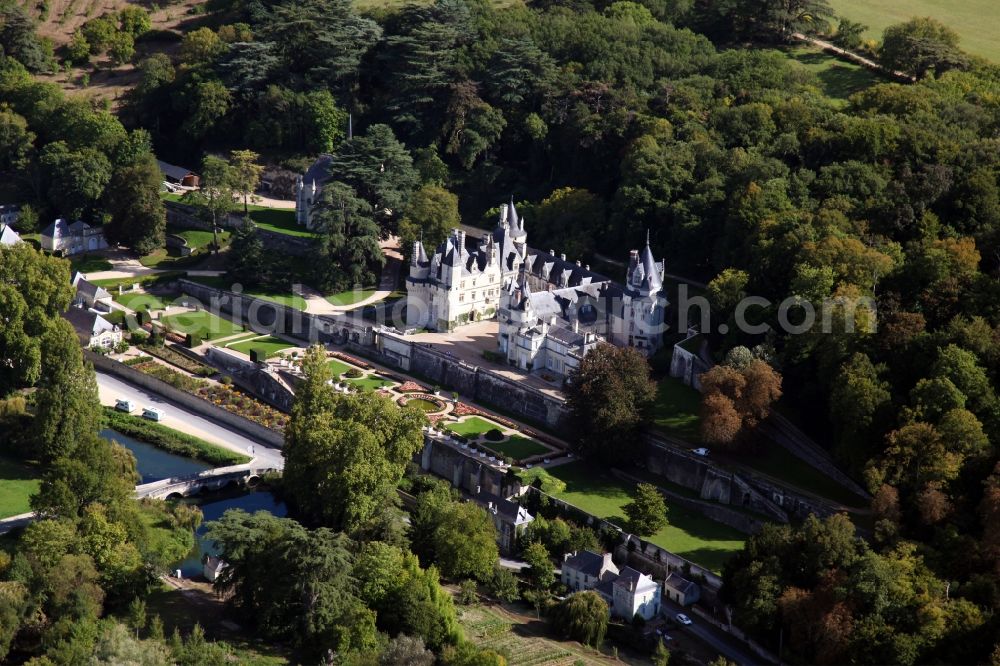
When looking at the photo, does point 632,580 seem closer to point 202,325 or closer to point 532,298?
point 532,298

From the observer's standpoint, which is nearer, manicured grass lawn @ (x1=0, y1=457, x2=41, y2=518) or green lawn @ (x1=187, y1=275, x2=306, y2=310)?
manicured grass lawn @ (x1=0, y1=457, x2=41, y2=518)

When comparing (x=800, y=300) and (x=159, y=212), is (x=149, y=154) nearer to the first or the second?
(x=159, y=212)

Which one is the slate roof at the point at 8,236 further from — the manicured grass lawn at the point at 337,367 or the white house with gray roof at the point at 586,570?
the white house with gray roof at the point at 586,570

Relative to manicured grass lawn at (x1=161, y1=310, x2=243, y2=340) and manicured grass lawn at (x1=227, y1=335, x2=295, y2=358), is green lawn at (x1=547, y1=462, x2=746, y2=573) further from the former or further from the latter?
manicured grass lawn at (x1=161, y1=310, x2=243, y2=340)

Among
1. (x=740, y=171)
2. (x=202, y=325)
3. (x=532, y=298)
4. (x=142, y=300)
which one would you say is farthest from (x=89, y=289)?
(x=740, y=171)

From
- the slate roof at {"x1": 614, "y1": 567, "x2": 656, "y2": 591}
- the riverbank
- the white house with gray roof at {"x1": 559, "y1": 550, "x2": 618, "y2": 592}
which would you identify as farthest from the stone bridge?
the slate roof at {"x1": 614, "y1": 567, "x2": 656, "y2": 591}

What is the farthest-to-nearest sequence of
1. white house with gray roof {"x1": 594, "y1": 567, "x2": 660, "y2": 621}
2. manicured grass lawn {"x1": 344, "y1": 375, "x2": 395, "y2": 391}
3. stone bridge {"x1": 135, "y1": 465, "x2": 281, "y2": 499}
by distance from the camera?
1. manicured grass lawn {"x1": 344, "y1": 375, "x2": 395, "y2": 391}
2. stone bridge {"x1": 135, "y1": 465, "x2": 281, "y2": 499}
3. white house with gray roof {"x1": 594, "y1": 567, "x2": 660, "y2": 621}
